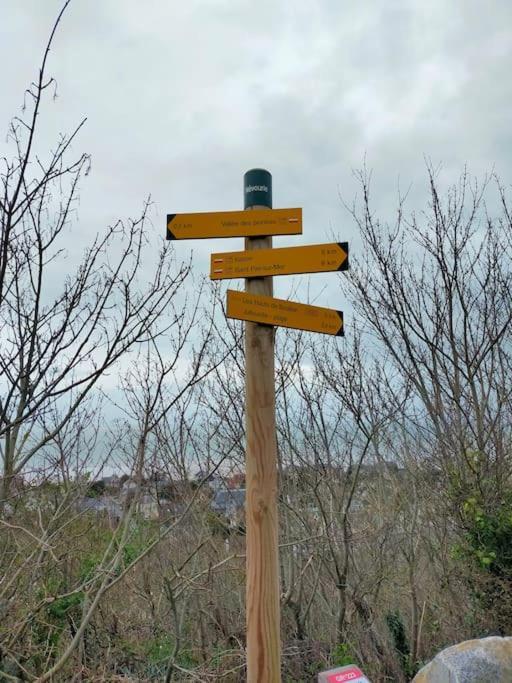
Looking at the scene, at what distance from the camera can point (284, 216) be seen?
2.46 m

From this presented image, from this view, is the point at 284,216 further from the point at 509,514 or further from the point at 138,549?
the point at 138,549

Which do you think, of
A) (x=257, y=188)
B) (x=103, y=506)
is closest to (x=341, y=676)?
(x=257, y=188)

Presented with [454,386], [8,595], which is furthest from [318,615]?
[8,595]

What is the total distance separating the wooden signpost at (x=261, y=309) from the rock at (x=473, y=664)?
1738 mm

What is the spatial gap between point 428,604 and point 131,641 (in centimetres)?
288

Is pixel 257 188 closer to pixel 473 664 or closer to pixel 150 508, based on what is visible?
pixel 473 664

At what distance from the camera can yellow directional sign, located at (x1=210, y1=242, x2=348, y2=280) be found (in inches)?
95.7

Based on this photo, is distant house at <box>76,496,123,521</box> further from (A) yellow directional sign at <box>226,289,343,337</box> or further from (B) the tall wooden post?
(A) yellow directional sign at <box>226,289,343,337</box>

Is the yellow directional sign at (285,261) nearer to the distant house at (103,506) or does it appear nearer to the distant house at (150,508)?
the distant house at (103,506)

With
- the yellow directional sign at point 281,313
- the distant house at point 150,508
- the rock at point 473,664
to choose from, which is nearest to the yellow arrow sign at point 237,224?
the yellow directional sign at point 281,313

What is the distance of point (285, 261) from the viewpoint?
8.05 feet

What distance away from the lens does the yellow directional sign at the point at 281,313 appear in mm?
2363

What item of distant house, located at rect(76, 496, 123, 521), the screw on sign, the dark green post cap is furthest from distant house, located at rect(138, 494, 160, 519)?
the dark green post cap

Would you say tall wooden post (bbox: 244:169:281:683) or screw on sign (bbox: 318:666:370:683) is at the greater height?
tall wooden post (bbox: 244:169:281:683)
